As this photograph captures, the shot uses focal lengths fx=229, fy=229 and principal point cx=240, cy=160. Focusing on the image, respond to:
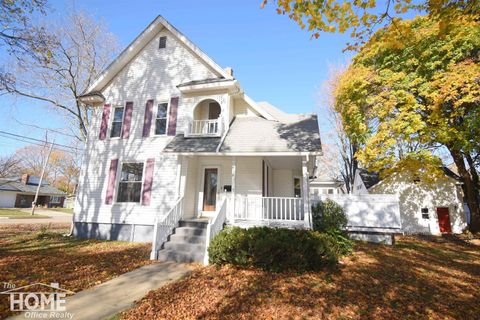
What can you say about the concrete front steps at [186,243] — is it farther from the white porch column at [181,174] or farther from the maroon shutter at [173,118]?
the maroon shutter at [173,118]

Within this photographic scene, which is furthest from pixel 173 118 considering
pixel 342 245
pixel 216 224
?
pixel 342 245

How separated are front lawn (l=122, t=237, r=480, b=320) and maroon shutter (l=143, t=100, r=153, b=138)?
25.1 ft

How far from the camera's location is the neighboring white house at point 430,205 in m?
16.7

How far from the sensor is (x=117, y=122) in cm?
1222

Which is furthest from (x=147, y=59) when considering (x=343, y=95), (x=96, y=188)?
(x=343, y=95)

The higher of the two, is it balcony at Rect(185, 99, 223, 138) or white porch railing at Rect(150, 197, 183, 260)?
balcony at Rect(185, 99, 223, 138)

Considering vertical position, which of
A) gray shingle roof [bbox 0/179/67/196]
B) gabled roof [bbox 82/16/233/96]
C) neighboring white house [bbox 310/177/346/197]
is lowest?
gray shingle roof [bbox 0/179/67/196]

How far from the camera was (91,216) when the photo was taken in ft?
36.9

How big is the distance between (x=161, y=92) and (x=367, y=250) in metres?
11.9

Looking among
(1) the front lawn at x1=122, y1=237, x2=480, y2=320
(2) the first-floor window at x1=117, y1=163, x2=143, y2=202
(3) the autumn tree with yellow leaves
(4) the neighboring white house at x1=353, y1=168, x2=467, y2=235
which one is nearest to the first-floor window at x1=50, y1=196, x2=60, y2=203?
(2) the first-floor window at x1=117, y1=163, x2=143, y2=202

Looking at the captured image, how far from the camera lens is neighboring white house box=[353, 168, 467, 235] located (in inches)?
657

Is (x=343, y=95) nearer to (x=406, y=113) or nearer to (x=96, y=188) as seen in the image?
(x=406, y=113)

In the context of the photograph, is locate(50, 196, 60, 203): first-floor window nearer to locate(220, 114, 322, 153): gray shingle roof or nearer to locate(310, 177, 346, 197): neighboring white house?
locate(310, 177, 346, 197): neighboring white house

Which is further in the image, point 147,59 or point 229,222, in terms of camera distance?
point 147,59
